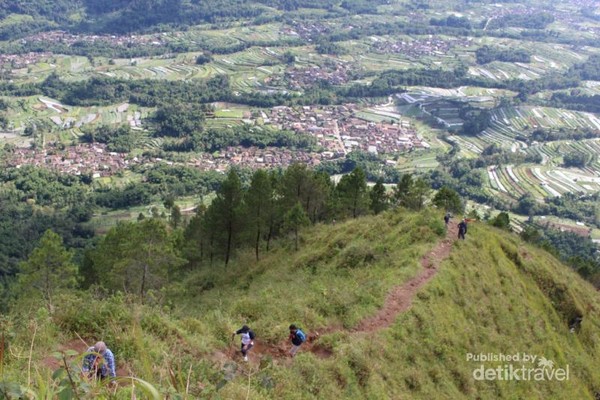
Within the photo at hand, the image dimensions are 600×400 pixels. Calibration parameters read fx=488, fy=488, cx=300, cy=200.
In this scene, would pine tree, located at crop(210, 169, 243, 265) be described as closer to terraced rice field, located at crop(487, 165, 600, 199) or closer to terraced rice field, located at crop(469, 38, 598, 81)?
terraced rice field, located at crop(487, 165, 600, 199)

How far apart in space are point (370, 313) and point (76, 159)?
256 feet

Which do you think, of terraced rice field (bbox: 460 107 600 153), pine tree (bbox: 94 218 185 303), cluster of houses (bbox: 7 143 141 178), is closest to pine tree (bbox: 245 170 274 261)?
pine tree (bbox: 94 218 185 303)

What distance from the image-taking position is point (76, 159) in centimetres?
8169

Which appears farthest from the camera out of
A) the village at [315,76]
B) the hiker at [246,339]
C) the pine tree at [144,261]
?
the village at [315,76]

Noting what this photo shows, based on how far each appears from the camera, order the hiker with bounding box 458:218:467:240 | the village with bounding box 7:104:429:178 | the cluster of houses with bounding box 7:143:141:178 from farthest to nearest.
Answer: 1. the village with bounding box 7:104:429:178
2. the cluster of houses with bounding box 7:143:141:178
3. the hiker with bounding box 458:218:467:240

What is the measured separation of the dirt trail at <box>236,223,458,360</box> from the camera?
12.8 metres

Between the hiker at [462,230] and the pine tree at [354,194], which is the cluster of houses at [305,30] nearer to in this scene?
the pine tree at [354,194]

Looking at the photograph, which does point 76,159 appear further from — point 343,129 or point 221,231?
point 221,231

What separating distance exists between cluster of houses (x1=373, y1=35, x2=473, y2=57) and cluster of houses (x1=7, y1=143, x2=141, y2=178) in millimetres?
94435

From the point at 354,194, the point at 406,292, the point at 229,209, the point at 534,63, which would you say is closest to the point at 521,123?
the point at 534,63

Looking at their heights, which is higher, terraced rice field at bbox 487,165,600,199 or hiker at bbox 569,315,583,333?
hiker at bbox 569,315,583,333

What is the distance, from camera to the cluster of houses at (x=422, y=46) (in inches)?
5883

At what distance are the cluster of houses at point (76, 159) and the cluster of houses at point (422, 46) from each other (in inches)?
3718

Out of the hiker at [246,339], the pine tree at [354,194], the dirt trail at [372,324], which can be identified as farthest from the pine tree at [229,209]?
the hiker at [246,339]
